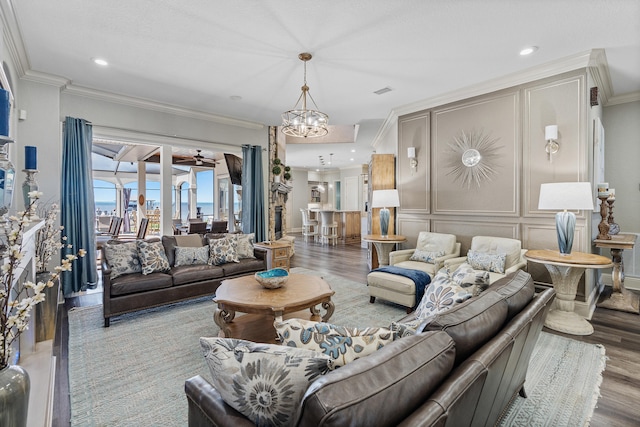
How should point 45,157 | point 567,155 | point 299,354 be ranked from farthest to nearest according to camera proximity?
1. point 45,157
2. point 567,155
3. point 299,354

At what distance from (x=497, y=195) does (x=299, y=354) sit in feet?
13.4

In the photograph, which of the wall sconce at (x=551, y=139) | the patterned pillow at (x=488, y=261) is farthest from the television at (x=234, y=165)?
the wall sconce at (x=551, y=139)

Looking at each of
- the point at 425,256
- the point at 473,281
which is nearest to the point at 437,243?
the point at 425,256

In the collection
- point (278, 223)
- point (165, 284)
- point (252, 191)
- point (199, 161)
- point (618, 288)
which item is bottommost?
point (618, 288)

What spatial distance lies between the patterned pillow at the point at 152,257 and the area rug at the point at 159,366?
0.51 metres

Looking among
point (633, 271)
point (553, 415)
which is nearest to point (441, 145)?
point (633, 271)

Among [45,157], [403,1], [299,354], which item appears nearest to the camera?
[299,354]

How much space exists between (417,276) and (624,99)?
4.20 meters

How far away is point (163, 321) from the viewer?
328 cm

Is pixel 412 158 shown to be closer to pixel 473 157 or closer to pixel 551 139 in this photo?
pixel 473 157

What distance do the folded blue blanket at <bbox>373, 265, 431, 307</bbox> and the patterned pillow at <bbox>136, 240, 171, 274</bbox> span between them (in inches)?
106

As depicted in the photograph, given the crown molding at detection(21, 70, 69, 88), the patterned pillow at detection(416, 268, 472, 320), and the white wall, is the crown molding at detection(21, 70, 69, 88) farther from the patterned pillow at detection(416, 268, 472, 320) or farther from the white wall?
the white wall

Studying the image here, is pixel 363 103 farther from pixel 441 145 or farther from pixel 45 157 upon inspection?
pixel 45 157

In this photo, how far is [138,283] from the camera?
3.31m
